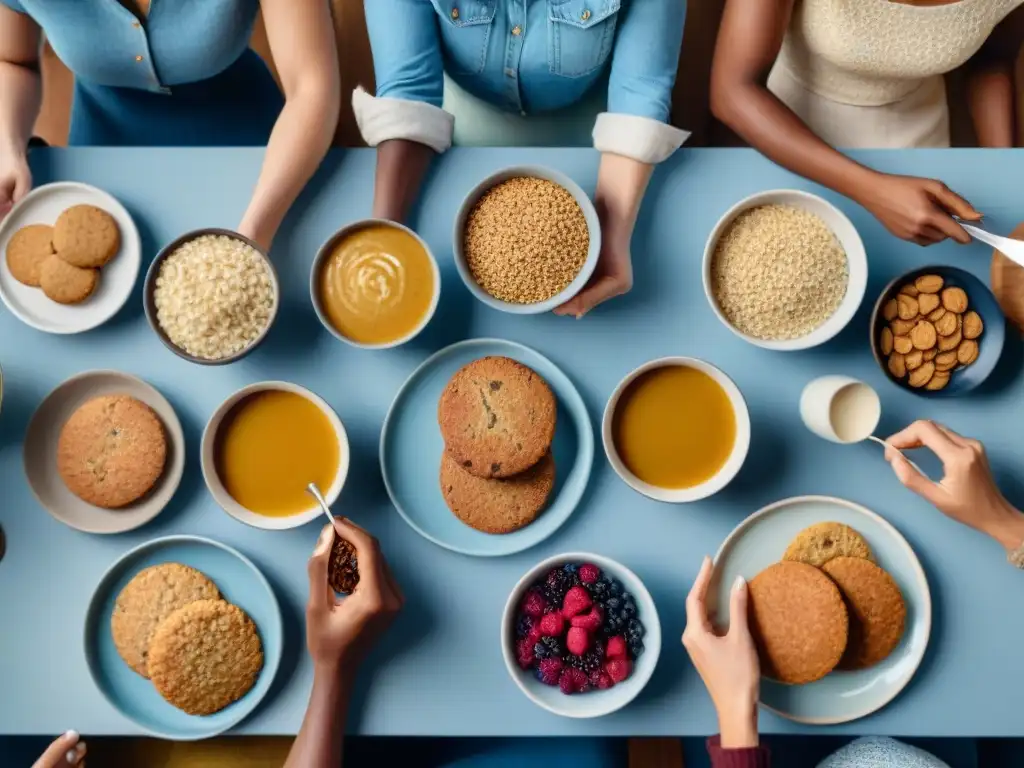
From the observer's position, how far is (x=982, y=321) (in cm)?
102

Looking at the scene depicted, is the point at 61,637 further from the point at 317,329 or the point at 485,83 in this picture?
the point at 485,83

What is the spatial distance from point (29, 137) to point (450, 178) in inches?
27.1

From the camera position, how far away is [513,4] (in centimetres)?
117

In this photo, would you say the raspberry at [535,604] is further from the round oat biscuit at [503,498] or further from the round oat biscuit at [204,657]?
the round oat biscuit at [204,657]

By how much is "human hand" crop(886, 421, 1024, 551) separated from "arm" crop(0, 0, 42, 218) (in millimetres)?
1354

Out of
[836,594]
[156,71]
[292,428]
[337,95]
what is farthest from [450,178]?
[836,594]

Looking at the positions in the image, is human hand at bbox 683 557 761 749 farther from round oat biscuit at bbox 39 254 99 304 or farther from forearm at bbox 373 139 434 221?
round oat biscuit at bbox 39 254 99 304

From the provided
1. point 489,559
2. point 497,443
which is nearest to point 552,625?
point 489,559

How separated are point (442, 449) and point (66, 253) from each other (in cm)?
61

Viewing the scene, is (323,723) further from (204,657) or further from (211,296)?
(211,296)

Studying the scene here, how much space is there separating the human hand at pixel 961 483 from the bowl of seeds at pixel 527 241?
51 cm

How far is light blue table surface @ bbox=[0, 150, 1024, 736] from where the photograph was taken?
105 centimetres

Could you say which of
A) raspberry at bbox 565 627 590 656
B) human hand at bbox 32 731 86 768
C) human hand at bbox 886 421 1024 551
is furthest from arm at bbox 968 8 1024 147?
human hand at bbox 32 731 86 768

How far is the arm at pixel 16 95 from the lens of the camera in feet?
3.71
